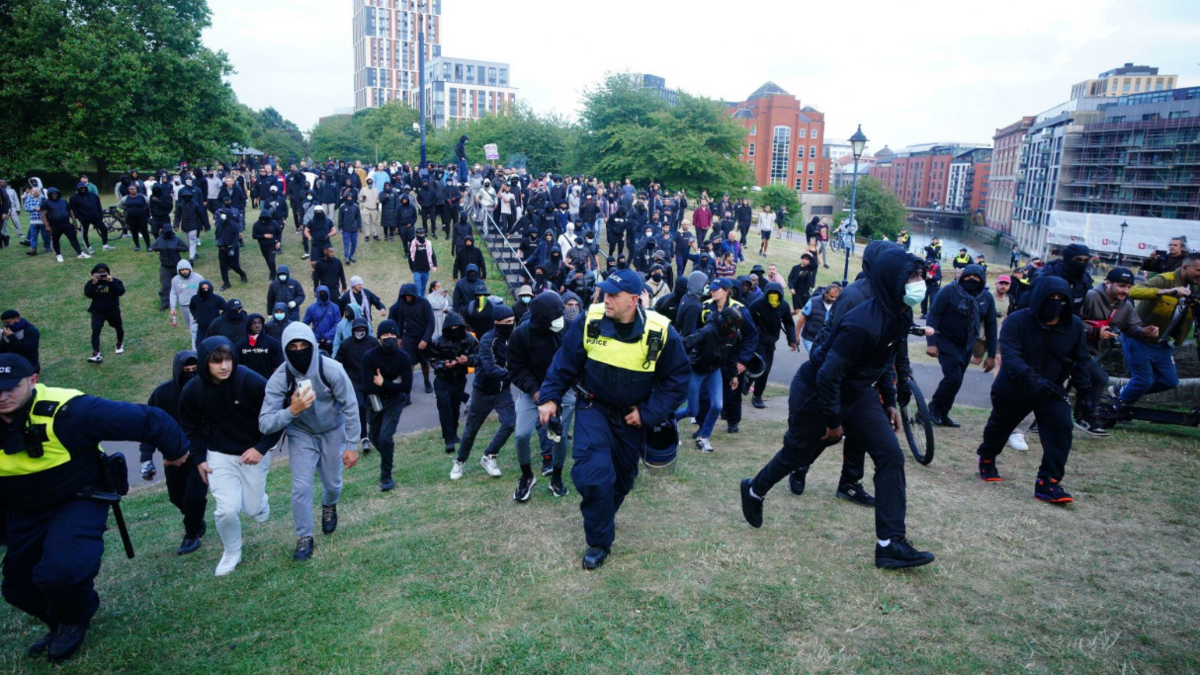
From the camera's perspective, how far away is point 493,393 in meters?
6.84

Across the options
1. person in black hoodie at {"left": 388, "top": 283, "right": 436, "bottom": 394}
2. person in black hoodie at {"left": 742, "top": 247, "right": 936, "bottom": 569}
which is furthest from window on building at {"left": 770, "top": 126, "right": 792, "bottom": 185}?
person in black hoodie at {"left": 742, "top": 247, "right": 936, "bottom": 569}

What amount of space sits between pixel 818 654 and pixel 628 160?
122 ft

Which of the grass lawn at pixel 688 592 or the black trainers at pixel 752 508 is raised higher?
the black trainers at pixel 752 508

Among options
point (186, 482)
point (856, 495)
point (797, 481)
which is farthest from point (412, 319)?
point (856, 495)

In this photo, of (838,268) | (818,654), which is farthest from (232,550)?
(838,268)

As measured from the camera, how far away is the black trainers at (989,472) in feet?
20.1

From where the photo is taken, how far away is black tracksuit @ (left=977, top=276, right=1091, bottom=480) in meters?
5.54

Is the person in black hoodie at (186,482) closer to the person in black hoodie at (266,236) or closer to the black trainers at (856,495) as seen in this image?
the black trainers at (856,495)

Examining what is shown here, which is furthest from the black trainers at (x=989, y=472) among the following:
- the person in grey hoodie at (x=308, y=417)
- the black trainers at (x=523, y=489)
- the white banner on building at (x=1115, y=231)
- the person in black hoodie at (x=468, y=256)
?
the white banner on building at (x=1115, y=231)

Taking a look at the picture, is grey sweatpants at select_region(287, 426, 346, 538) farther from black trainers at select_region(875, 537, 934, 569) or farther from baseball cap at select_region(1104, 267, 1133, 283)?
baseball cap at select_region(1104, 267, 1133, 283)

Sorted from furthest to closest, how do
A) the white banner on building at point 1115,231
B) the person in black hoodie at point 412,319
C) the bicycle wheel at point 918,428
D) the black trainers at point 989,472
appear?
the white banner on building at point 1115,231, the person in black hoodie at point 412,319, the bicycle wheel at point 918,428, the black trainers at point 989,472

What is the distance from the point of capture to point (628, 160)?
38.8 m

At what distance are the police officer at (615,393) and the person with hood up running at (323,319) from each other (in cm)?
753

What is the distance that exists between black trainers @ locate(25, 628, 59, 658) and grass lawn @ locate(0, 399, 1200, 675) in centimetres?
8
